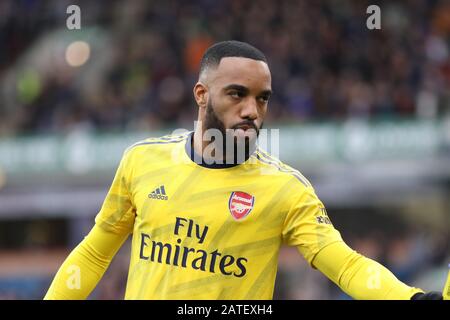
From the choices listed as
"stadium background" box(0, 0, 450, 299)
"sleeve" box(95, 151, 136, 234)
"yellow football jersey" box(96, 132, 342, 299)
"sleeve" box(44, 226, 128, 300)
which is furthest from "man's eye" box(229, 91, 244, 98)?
"stadium background" box(0, 0, 450, 299)

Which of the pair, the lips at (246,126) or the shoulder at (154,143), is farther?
the shoulder at (154,143)

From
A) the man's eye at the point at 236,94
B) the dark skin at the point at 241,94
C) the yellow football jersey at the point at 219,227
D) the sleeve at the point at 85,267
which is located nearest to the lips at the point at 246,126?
the dark skin at the point at 241,94

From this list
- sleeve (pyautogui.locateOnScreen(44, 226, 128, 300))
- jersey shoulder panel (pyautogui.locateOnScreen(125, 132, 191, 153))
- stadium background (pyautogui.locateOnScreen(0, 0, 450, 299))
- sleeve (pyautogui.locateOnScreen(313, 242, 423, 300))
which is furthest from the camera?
stadium background (pyautogui.locateOnScreen(0, 0, 450, 299))

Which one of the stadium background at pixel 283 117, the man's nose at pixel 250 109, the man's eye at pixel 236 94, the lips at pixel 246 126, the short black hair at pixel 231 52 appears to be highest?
the short black hair at pixel 231 52

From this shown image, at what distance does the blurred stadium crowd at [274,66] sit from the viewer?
54.5 ft

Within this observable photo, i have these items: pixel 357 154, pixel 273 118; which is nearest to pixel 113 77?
pixel 273 118

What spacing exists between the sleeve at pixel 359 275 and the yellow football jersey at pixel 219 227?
6 centimetres

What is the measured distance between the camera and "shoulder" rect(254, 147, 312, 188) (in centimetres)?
444

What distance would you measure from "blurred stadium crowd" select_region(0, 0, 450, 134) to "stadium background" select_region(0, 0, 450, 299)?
0.03 m

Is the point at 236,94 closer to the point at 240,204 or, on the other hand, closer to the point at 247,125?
the point at 247,125

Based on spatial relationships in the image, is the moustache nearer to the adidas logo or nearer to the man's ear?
the man's ear

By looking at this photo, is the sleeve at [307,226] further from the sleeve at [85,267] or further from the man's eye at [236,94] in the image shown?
the sleeve at [85,267]

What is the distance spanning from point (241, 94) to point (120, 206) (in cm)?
88
